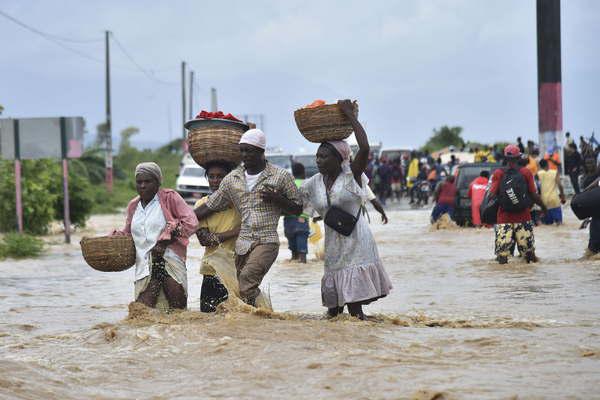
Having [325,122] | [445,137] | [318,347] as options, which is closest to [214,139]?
[325,122]

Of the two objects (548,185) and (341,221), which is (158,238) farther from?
(548,185)

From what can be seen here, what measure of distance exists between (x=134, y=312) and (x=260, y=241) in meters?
1.12

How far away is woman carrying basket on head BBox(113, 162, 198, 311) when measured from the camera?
9.31m

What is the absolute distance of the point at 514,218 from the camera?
15133mm

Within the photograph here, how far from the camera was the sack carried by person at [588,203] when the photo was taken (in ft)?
49.1

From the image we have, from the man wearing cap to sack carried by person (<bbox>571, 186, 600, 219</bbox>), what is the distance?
6617mm

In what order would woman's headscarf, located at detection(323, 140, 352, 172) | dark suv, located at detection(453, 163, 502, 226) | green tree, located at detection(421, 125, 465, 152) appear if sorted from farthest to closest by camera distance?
1. green tree, located at detection(421, 125, 465, 152)
2. dark suv, located at detection(453, 163, 502, 226)
3. woman's headscarf, located at detection(323, 140, 352, 172)

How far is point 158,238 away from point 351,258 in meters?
1.45

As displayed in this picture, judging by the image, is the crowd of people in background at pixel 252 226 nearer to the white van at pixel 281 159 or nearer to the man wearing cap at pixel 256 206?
the man wearing cap at pixel 256 206

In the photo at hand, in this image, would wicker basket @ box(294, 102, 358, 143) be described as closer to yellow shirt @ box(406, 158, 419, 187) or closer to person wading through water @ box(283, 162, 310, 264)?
person wading through water @ box(283, 162, 310, 264)

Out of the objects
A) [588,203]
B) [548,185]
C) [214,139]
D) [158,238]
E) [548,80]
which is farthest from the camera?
[548,80]

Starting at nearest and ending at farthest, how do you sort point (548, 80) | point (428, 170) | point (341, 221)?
point (341, 221) < point (548, 80) < point (428, 170)

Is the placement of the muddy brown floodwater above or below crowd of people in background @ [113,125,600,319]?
below

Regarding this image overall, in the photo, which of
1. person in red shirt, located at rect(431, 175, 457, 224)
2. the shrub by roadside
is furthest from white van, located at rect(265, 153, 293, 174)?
the shrub by roadside
